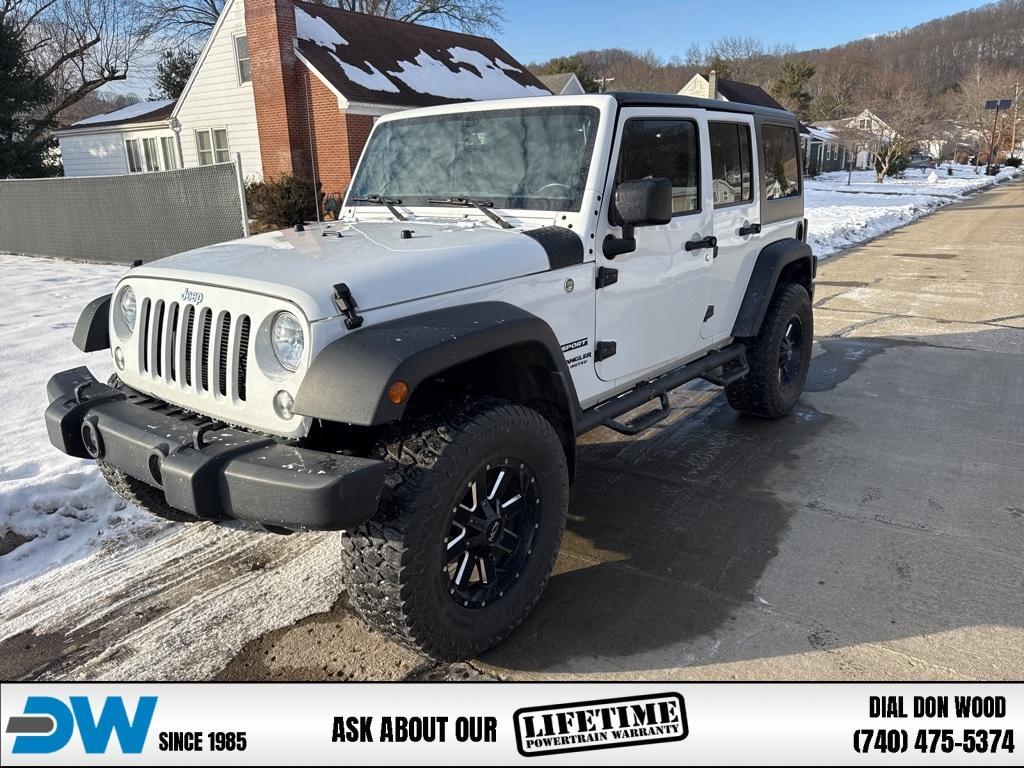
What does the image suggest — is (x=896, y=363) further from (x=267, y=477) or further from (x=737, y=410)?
(x=267, y=477)

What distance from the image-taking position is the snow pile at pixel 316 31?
18.9 m

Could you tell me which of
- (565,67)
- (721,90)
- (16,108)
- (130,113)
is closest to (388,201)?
(16,108)

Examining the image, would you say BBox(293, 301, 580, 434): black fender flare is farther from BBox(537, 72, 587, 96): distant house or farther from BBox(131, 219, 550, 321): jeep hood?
BBox(537, 72, 587, 96): distant house

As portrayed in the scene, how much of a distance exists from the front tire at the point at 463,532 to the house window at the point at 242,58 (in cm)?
2103

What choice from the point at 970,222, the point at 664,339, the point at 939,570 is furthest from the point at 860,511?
the point at 970,222

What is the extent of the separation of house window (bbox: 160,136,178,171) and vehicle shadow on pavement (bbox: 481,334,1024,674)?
2391cm

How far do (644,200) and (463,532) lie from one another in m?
1.56

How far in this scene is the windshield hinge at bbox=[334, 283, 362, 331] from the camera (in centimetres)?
238

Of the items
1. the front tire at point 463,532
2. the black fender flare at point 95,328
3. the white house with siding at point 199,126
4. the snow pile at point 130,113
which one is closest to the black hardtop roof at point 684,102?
the front tire at point 463,532

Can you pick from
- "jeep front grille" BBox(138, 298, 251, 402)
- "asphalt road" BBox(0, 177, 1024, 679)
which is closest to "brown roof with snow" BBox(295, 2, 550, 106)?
"asphalt road" BBox(0, 177, 1024, 679)

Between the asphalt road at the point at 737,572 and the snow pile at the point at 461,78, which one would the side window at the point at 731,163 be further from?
the snow pile at the point at 461,78

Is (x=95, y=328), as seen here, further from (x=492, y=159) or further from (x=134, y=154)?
(x=134, y=154)

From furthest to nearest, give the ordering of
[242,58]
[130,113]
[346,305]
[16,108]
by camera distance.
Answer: [130,113]
[16,108]
[242,58]
[346,305]

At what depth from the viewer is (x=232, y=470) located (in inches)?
90.2
